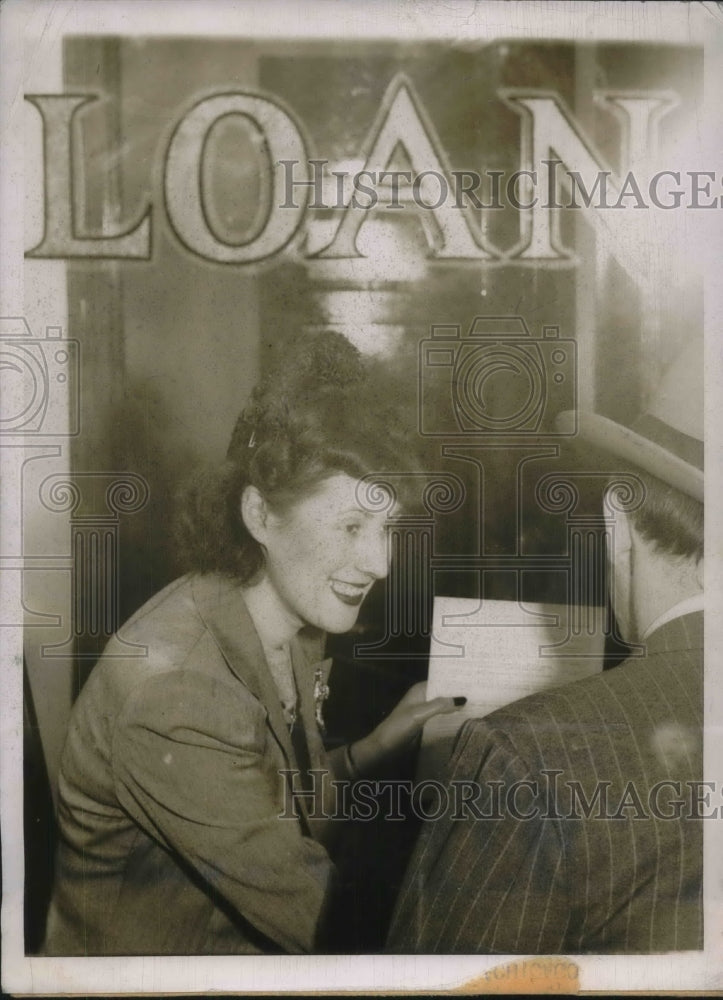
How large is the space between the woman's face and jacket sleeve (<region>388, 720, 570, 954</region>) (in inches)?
18.1

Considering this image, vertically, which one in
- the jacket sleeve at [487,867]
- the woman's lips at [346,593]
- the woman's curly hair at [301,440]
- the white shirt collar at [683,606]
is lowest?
the jacket sleeve at [487,867]

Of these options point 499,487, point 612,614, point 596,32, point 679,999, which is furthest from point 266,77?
point 679,999

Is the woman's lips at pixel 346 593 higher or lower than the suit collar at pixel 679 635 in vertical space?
higher

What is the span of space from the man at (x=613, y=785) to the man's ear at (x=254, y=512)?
73cm

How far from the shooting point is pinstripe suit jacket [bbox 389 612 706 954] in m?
2.69

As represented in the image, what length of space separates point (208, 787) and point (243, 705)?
22 cm

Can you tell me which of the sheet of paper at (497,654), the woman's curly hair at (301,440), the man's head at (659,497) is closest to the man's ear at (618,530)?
the man's head at (659,497)

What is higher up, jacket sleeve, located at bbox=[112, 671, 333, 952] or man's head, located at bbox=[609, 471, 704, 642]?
man's head, located at bbox=[609, 471, 704, 642]

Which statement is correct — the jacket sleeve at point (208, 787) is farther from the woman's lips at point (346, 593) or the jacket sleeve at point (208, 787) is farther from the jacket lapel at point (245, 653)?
the woman's lips at point (346, 593)

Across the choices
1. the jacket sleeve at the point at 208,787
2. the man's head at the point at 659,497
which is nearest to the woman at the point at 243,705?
the jacket sleeve at the point at 208,787

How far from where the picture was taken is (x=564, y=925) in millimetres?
2703

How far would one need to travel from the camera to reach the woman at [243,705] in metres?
2.67

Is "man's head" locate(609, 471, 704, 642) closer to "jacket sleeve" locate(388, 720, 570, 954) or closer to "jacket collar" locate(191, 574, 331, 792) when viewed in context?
"jacket sleeve" locate(388, 720, 570, 954)

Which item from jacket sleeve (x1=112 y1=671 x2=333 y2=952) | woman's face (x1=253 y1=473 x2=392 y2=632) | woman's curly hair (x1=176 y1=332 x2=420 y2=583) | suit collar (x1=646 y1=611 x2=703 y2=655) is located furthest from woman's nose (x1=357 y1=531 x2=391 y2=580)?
suit collar (x1=646 y1=611 x2=703 y2=655)
